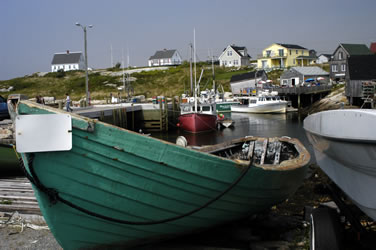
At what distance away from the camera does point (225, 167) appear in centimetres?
518

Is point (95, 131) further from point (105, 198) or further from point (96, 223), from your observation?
point (96, 223)

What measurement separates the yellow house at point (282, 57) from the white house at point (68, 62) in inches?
2180

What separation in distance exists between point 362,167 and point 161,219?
114 inches

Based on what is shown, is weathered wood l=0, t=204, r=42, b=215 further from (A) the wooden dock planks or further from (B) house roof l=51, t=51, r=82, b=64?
(B) house roof l=51, t=51, r=82, b=64

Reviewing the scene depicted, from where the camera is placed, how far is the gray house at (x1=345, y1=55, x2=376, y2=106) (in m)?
36.4

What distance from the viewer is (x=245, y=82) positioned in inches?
2581

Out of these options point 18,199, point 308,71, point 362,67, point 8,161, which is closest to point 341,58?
point 308,71

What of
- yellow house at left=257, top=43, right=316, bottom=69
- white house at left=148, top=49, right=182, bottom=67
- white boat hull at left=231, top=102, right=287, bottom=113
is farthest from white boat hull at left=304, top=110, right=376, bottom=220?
white house at left=148, top=49, right=182, bottom=67

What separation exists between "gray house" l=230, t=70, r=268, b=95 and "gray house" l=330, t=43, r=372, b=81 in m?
12.3

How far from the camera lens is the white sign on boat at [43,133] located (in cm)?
414

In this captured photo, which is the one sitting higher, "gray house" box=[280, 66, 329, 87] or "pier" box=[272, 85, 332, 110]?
"gray house" box=[280, 66, 329, 87]

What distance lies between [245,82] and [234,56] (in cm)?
2890

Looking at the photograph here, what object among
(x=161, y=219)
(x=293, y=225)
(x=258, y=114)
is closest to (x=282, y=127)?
(x=258, y=114)

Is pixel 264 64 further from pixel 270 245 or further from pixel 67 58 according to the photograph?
pixel 270 245
